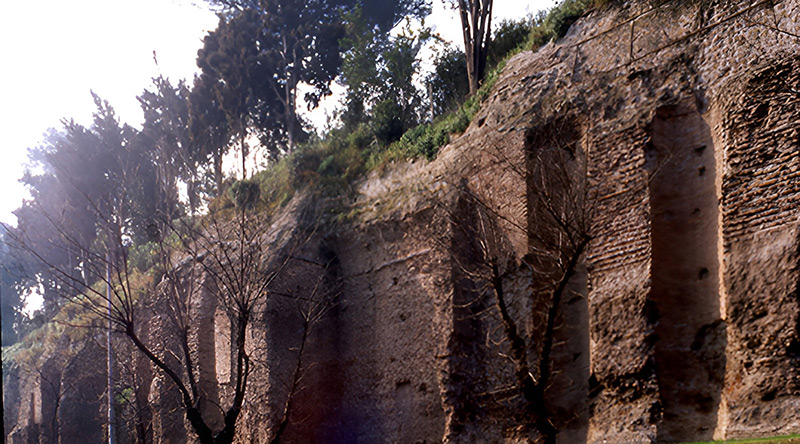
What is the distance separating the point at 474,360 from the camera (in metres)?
14.8

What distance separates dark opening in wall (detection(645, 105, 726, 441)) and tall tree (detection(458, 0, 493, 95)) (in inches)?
303

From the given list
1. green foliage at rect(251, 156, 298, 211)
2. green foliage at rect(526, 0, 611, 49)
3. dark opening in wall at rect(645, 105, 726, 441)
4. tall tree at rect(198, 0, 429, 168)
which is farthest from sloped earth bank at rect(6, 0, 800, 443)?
tall tree at rect(198, 0, 429, 168)

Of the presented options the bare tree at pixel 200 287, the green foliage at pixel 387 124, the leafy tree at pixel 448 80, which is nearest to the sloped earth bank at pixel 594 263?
the bare tree at pixel 200 287

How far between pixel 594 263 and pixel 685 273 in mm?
1421

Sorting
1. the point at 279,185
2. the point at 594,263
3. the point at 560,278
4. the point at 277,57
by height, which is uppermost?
the point at 277,57

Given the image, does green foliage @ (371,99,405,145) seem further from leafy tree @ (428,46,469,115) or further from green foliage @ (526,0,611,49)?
green foliage @ (526,0,611,49)

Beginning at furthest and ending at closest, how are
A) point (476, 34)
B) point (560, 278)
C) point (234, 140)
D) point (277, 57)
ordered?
point (234, 140) → point (277, 57) → point (476, 34) → point (560, 278)

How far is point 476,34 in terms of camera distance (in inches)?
788

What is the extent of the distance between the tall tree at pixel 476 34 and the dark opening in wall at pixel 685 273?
25.3 feet

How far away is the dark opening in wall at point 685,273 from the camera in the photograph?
37.7 feet

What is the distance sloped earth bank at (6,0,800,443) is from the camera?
1120 centimetres

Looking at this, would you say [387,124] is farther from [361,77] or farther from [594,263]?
[594,263]

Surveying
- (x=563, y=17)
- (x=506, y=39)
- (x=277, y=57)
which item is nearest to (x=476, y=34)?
(x=506, y=39)

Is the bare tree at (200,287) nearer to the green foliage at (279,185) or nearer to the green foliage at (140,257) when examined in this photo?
the green foliage at (279,185)
